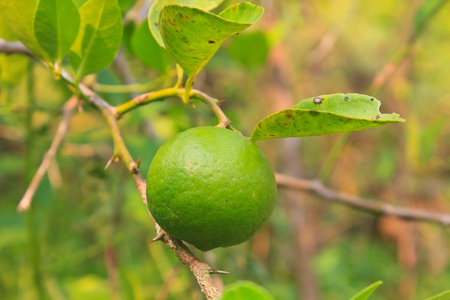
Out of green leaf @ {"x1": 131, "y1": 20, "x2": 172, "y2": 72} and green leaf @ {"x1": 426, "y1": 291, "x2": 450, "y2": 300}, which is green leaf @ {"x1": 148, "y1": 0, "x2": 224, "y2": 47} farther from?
green leaf @ {"x1": 426, "y1": 291, "x2": 450, "y2": 300}

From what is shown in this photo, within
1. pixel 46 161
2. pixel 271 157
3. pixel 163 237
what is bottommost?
pixel 271 157

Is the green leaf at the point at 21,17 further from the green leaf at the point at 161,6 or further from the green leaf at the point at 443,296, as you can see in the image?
the green leaf at the point at 443,296

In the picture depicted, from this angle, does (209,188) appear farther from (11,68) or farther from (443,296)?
(11,68)

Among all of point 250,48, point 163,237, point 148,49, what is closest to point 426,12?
point 250,48

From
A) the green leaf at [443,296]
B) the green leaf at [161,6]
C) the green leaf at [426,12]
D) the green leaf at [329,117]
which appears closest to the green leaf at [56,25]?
the green leaf at [161,6]

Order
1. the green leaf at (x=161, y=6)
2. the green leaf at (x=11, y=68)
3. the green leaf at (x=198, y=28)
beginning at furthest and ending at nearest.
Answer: the green leaf at (x=11, y=68), the green leaf at (x=161, y=6), the green leaf at (x=198, y=28)

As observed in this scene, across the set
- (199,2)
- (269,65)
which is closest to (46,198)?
(199,2)

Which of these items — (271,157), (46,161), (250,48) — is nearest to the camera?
(46,161)
